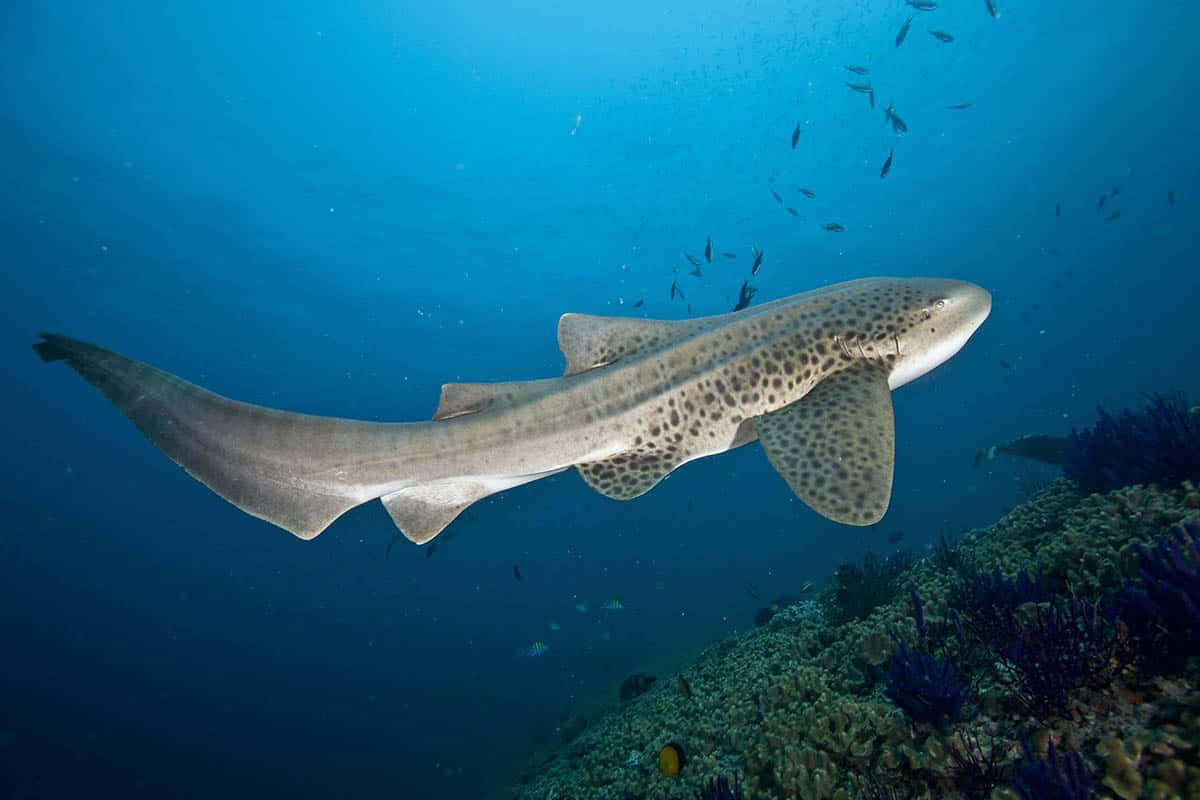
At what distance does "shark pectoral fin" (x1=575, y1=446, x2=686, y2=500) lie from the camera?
4.27m

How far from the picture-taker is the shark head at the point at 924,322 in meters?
4.61

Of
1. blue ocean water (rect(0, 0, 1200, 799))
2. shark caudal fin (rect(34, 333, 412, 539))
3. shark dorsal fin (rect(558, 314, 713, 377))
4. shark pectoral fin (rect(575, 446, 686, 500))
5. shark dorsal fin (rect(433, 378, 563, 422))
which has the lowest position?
shark pectoral fin (rect(575, 446, 686, 500))

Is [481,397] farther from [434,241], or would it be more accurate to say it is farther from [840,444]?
[434,241]

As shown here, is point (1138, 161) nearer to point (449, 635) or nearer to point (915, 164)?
point (915, 164)

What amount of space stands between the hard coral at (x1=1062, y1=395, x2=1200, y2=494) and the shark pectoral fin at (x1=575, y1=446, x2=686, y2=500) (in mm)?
5106

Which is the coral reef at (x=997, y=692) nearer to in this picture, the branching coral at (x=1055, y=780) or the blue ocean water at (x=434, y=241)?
the branching coral at (x=1055, y=780)

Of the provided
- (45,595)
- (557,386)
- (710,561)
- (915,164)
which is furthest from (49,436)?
(915,164)

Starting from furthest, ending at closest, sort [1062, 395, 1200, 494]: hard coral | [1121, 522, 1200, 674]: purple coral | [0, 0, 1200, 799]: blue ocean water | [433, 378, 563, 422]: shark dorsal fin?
[0, 0, 1200, 799]: blue ocean water
[1062, 395, 1200, 494]: hard coral
[433, 378, 563, 422]: shark dorsal fin
[1121, 522, 1200, 674]: purple coral

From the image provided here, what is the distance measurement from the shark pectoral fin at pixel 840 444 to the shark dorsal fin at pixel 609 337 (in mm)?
1171

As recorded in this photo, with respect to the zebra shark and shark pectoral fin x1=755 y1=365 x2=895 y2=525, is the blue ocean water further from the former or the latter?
shark pectoral fin x1=755 y1=365 x2=895 y2=525

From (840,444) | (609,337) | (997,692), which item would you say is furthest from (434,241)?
(997,692)

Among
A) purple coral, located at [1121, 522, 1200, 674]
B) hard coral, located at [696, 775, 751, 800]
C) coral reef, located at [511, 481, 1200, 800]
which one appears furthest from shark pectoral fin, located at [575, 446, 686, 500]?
purple coral, located at [1121, 522, 1200, 674]

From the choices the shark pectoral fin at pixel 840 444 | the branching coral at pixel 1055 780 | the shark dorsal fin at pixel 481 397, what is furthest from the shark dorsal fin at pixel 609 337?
the branching coral at pixel 1055 780

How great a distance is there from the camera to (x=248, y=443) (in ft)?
10.5
